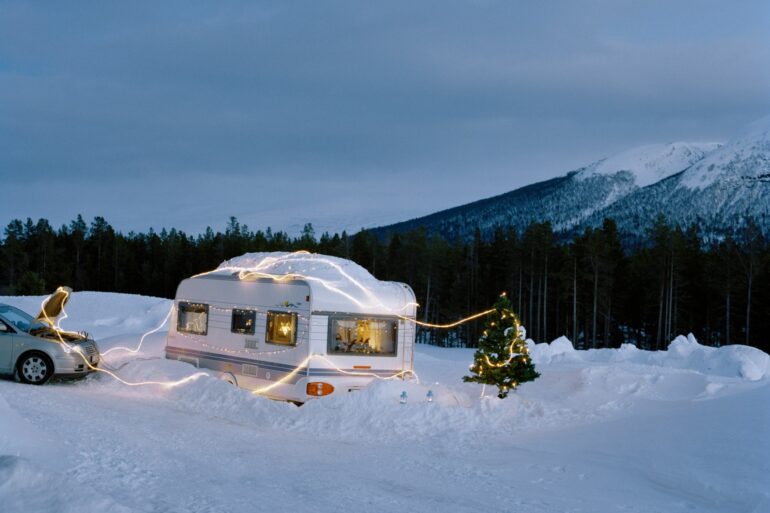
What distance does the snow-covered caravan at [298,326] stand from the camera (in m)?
11.8

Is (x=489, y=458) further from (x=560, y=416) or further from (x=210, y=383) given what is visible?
(x=210, y=383)

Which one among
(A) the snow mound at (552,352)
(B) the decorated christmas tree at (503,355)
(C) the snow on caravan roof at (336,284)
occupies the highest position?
(C) the snow on caravan roof at (336,284)

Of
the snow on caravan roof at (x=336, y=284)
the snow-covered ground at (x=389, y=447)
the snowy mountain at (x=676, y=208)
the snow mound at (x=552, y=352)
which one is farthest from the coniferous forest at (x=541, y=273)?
the snowy mountain at (x=676, y=208)

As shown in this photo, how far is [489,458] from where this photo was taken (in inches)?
362

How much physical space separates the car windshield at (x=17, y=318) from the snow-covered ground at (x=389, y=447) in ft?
3.83

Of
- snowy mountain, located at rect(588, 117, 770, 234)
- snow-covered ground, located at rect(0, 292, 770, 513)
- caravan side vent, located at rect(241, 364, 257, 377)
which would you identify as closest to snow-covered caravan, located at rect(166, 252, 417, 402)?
caravan side vent, located at rect(241, 364, 257, 377)

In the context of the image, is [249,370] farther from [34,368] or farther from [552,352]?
[552,352]

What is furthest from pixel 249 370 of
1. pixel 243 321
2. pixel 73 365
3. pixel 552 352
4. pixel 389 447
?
pixel 552 352

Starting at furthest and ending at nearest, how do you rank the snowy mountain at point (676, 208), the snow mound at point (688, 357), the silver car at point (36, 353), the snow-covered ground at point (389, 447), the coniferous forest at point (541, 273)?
the snowy mountain at point (676, 208) < the coniferous forest at point (541, 273) < the snow mound at point (688, 357) < the silver car at point (36, 353) < the snow-covered ground at point (389, 447)

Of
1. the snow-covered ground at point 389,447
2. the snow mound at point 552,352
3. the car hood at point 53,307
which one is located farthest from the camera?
the snow mound at point 552,352

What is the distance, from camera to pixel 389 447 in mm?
9766

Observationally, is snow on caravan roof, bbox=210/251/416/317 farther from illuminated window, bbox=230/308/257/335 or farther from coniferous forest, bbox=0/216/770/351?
coniferous forest, bbox=0/216/770/351

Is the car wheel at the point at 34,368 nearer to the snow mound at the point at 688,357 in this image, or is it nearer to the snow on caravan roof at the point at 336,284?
the snow on caravan roof at the point at 336,284

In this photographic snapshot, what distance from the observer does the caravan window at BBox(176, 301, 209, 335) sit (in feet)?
45.3
